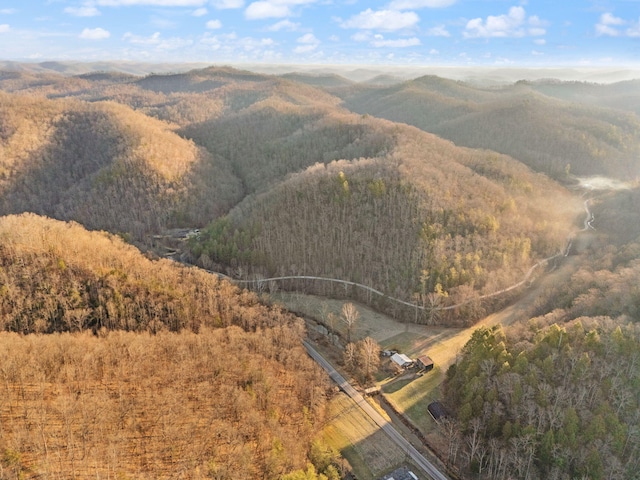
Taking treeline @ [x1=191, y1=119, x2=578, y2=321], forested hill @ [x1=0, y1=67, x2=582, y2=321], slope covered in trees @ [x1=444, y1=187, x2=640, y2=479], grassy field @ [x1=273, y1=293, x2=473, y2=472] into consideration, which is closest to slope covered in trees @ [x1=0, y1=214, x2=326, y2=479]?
grassy field @ [x1=273, y1=293, x2=473, y2=472]

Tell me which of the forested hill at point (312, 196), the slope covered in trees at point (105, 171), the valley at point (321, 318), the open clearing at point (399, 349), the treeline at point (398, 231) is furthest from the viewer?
the slope covered in trees at point (105, 171)

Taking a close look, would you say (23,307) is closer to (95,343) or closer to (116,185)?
(95,343)

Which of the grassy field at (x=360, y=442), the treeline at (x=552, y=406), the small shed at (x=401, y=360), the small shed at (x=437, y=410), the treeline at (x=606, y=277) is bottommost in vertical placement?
the grassy field at (x=360, y=442)

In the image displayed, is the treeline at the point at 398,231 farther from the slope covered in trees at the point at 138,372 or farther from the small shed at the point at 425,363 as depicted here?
the slope covered in trees at the point at 138,372

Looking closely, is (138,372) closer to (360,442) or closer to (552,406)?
(360,442)

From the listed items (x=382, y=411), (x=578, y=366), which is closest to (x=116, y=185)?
(x=382, y=411)

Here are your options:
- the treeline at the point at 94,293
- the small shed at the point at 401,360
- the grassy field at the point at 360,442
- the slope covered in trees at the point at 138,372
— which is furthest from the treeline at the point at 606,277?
the treeline at the point at 94,293

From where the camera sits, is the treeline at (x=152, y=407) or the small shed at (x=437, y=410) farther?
the small shed at (x=437, y=410)

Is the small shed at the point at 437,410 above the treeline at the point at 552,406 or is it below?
below
